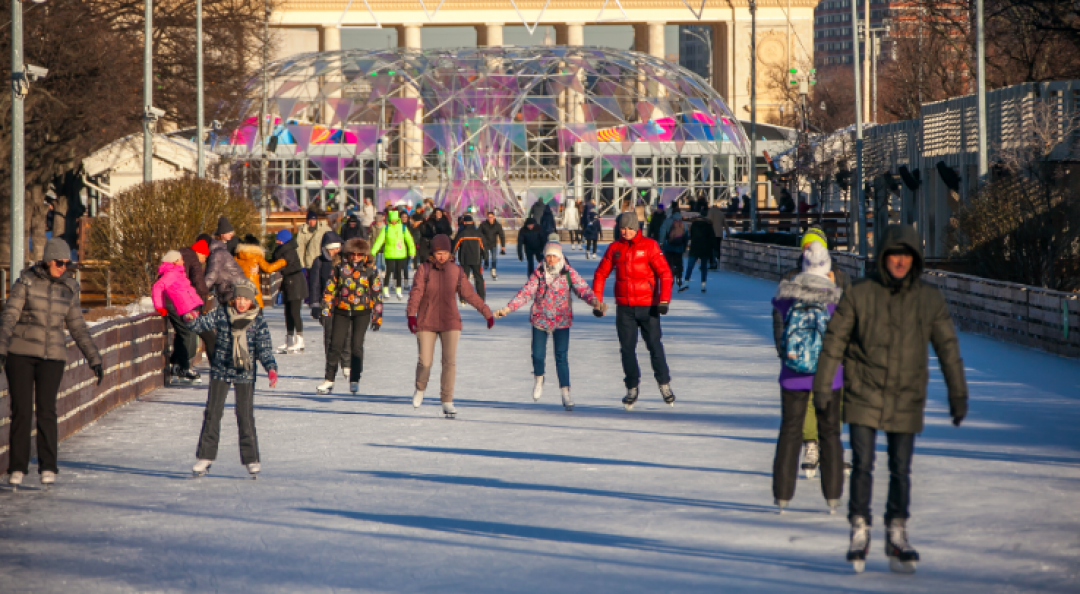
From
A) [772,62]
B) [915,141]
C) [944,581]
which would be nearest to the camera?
[944,581]

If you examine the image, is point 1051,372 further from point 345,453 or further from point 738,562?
point 738,562

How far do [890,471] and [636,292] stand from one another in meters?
6.06

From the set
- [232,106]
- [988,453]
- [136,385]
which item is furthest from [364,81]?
[988,453]

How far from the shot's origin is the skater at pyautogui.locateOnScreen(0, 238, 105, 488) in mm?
9047

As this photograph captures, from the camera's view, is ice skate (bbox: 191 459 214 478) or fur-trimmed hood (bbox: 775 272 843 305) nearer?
fur-trimmed hood (bbox: 775 272 843 305)

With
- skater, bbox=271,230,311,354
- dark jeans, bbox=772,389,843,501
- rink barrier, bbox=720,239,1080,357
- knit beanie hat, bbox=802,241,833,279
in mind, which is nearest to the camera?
dark jeans, bbox=772,389,843,501

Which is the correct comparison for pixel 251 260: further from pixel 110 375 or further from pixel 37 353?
pixel 37 353

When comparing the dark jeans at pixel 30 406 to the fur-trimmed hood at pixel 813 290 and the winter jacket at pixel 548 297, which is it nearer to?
the winter jacket at pixel 548 297

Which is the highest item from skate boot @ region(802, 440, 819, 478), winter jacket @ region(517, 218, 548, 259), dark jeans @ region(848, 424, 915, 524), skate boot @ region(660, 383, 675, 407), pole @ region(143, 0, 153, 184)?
pole @ region(143, 0, 153, 184)

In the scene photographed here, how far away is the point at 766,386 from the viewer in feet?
46.5

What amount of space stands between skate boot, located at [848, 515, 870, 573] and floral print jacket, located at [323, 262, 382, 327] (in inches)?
312

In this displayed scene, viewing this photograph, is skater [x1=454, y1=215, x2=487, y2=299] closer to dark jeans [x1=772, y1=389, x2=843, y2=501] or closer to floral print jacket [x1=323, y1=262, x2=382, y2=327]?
floral print jacket [x1=323, y1=262, x2=382, y2=327]

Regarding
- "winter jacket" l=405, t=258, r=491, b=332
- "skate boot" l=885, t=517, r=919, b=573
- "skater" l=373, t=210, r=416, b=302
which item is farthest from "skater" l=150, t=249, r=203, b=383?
"skater" l=373, t=210, r=416, b=302

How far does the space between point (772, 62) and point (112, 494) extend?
90.6 metres
